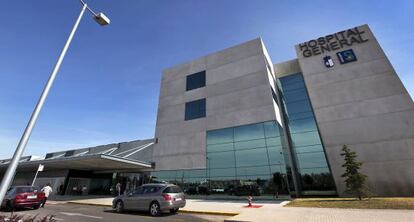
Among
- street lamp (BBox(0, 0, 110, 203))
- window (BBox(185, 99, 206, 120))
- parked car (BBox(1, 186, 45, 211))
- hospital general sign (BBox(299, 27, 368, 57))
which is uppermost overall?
hospital general sign (BBox(299, 27, 368, 57))

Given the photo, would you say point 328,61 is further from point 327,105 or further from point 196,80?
point 196,80

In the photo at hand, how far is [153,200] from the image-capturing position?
39.0ft

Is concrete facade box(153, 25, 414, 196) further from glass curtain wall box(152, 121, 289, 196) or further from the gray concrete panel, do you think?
glass curtain wall box(152, 121, 289, 196)

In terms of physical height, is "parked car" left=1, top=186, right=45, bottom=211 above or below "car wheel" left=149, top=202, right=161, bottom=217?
above

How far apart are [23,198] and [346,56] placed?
3134cm

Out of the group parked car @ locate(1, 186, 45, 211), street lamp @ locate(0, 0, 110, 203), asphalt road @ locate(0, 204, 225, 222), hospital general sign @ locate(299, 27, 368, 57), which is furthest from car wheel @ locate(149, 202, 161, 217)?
hospital general sign @ locate(299, 27, 368, 57)

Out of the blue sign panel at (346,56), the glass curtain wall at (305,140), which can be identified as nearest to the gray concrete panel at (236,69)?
the glass curtain wall at (305,140)

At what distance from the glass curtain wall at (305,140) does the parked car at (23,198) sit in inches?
879

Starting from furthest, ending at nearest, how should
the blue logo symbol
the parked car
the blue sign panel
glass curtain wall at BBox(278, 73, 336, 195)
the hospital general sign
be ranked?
the blue logo symbol < the hospital general sign < the blue sign panel < glass curtain wall at BBox(278, 73, 336, 195) < the parked car

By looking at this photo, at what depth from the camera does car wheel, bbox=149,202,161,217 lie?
1159 cm

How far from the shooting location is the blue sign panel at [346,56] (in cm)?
2333

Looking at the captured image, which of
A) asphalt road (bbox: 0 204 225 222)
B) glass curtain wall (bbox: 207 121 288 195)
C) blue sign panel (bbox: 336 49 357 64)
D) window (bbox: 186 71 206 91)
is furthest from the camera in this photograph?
window (bbox: 186 71 206 91)

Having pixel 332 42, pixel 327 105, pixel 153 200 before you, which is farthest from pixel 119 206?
pixel 332 42

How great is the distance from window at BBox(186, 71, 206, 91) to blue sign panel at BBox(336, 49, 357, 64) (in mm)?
16065
